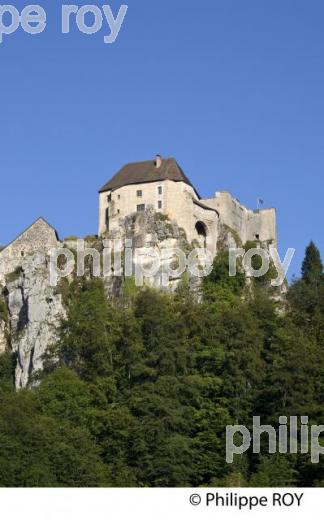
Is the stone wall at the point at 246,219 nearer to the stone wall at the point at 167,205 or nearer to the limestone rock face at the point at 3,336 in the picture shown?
the stone wall at the point at 167,205

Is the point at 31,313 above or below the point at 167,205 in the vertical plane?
below

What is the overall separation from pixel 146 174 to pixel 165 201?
310cm

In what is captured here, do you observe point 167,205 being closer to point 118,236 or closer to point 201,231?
point 201,231

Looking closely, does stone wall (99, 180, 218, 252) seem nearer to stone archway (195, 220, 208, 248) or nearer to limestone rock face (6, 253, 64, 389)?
stone archway (195, 220, 208, 248)

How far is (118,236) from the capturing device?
260ft

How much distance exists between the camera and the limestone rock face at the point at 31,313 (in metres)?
72.5

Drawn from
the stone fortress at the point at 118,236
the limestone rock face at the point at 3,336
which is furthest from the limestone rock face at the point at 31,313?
the limestone rock face at the point at 3,336

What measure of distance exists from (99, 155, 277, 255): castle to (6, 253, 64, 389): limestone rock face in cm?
646

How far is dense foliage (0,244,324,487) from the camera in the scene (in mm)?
57656

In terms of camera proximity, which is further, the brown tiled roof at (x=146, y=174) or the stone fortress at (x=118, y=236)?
the brown tiled roof at (x=146, y=174)

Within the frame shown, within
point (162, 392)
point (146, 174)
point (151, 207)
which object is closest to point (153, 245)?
point (151, 207)

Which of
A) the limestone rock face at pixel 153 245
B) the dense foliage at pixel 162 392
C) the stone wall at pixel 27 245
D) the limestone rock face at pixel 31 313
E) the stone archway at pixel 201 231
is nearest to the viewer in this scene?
the dense foliage at pixel 162 392

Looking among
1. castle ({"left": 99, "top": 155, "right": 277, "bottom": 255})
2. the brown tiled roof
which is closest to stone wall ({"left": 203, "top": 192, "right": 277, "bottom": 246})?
castle ({"left": 99, "top": 155, "right": 277, "bottom": 255})
